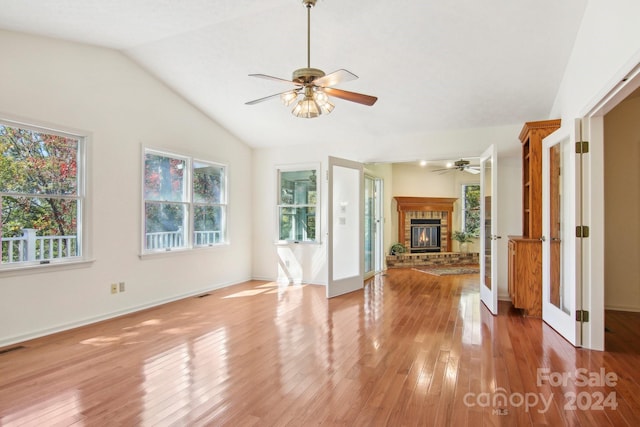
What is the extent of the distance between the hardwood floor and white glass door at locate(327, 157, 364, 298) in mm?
1249

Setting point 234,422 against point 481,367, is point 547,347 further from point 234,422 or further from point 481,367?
point 234,422

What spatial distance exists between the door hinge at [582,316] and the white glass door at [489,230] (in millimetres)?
1087

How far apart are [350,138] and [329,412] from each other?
4.57 meters

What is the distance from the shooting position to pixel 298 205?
632 centimetres

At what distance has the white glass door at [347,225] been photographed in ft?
18.0

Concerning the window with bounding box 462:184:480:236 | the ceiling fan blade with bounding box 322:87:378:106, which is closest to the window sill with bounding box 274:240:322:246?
the ceiling fan blade with bounding box 322:87:378:106

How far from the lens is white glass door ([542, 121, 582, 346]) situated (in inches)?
125

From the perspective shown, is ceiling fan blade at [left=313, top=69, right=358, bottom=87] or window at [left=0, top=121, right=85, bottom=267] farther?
window at [left=0, top=121, right=85, bottom=267]

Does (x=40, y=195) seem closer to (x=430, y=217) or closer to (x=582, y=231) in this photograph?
(x=582, y=231)

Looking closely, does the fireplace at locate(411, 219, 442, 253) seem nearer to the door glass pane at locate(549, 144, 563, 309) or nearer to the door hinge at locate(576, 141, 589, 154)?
the door glass pane at locate(549, 144, 563, 309)

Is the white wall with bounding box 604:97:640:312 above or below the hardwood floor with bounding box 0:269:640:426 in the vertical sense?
above

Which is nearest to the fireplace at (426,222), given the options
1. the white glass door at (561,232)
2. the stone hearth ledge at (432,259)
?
the stone hearth ledge at (432,259)

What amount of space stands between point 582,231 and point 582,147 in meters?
0.76

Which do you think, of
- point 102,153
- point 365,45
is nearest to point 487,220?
point 365,45
